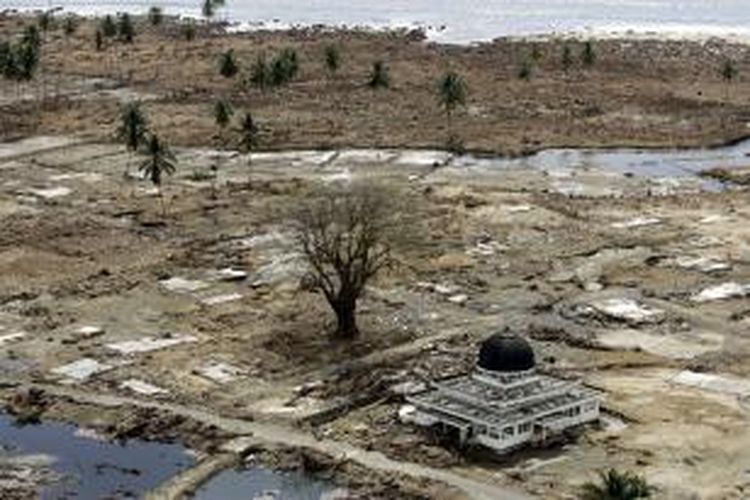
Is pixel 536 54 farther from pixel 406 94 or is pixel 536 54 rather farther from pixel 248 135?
pixel 248 135

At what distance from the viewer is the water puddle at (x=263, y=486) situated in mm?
53531

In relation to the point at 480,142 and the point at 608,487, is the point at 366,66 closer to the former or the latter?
the point at 480,142

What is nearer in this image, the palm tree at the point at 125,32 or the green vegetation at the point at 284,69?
the green vegetation at the point at 284,69

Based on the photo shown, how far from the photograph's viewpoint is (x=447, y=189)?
105125mm

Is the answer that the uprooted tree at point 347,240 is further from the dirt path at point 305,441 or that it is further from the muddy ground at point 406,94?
the muddy ground at point 406,94

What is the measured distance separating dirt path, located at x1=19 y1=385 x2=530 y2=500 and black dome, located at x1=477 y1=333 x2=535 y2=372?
5.16 metres

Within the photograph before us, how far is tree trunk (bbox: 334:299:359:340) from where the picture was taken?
70.4m

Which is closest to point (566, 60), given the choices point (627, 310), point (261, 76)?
point (261, 76)

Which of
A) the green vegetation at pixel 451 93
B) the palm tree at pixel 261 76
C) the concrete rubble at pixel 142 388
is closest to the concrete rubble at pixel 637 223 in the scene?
the green vegetation at pixel 451 93

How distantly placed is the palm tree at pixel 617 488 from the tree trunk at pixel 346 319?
20623 mm

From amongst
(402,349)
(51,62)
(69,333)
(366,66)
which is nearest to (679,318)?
(402,349)

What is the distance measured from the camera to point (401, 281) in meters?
81.9

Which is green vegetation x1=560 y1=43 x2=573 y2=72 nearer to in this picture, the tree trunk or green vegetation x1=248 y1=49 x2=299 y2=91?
green vegetation x1=248 y1=49 x2=299 y2=91

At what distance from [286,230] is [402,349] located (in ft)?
78.6
